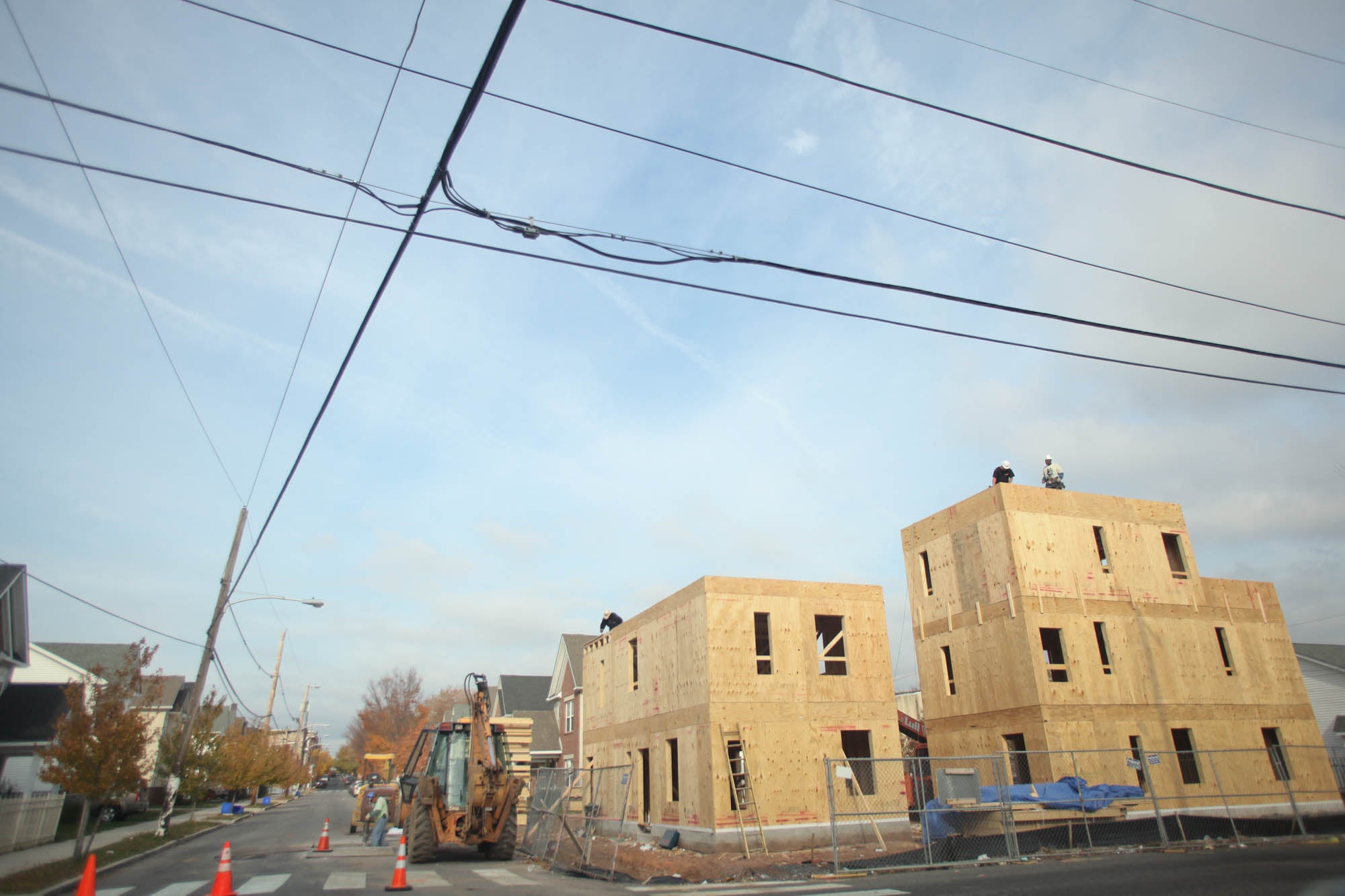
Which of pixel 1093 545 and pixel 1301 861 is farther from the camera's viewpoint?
pixel 1093 545

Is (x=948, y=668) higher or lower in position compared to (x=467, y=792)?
higher

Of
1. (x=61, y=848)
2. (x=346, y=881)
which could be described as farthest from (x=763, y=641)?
(x=61, y=848)

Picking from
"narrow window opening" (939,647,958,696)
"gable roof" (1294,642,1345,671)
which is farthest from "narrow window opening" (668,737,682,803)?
"gable roof" (1294,642,1345,671)

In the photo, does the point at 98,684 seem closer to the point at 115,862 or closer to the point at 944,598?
the point at 115,862

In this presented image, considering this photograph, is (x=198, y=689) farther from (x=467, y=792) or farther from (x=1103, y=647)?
(x=1103, y=647)

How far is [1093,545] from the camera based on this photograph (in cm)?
2353

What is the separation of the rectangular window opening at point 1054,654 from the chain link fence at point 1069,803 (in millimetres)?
2301

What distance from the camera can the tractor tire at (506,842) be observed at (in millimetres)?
16781

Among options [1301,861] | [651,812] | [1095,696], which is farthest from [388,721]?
[1301,861]

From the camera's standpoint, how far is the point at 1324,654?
133 feet

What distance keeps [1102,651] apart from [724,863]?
44.6 ft

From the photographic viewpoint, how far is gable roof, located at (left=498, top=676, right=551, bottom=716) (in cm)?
4494

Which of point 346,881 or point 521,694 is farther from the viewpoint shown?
point 521,694

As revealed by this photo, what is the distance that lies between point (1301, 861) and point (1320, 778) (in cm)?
1539
